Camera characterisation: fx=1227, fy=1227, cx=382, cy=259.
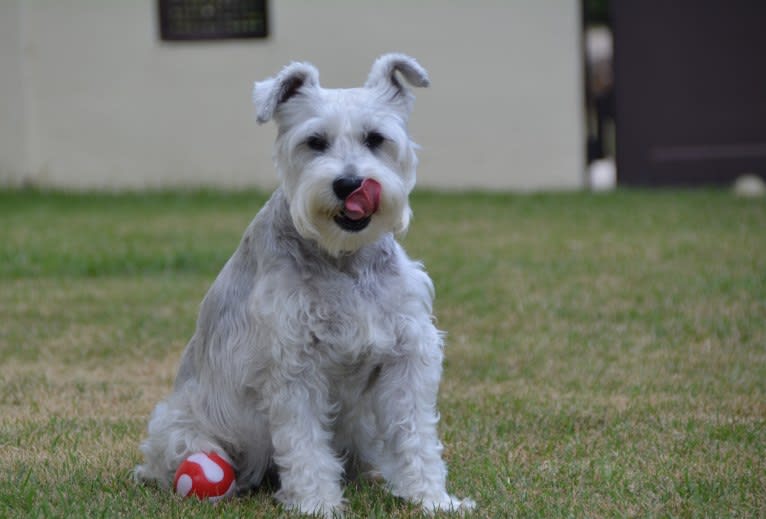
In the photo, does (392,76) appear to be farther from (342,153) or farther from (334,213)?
(334,213)

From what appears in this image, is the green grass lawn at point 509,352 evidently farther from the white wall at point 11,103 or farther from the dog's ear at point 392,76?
the white wall at point 11,103

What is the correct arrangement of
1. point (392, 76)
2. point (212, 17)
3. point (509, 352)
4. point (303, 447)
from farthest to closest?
point (212, 17)
point (509, 352)
point (392, 76)
point (303, 447)

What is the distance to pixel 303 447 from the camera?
4168mm

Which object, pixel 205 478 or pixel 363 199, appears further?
pixel 205 478

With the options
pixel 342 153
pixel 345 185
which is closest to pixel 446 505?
pixel 345 185

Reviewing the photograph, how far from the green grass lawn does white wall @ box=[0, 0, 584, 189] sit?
7.74 feet

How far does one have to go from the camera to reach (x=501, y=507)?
4.18 metres

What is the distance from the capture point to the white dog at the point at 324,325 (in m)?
4.14

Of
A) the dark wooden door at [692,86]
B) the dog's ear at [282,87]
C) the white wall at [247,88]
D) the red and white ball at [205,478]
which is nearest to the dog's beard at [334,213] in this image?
the dog's ear at [282,87]

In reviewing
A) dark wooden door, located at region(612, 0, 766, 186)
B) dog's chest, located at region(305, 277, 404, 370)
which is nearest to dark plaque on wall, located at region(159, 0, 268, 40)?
dark wooden door, located at region(612, 0, 766, 186)

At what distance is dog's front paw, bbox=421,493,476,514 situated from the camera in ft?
13.6

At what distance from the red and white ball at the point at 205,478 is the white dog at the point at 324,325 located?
0.06 m

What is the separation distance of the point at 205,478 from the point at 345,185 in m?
1.16

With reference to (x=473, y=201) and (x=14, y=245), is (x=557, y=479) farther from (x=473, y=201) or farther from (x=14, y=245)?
(x=473, y=201)
